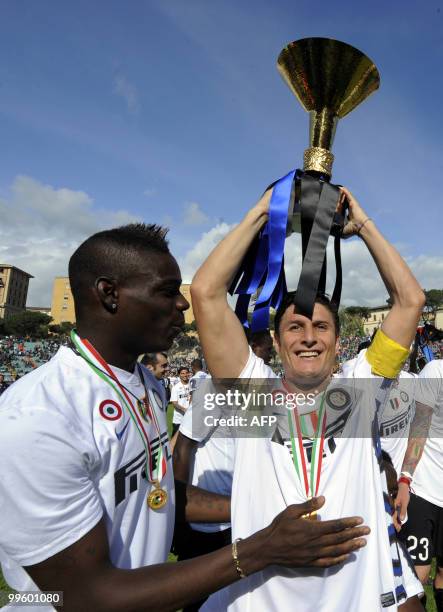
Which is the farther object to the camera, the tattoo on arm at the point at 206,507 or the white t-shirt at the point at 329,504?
the tattoo on arm at the point at 206,507

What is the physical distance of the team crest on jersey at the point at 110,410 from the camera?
1.53m

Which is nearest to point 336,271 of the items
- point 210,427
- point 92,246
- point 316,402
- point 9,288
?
point 316,402

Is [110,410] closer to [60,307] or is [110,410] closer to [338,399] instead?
[338,399]

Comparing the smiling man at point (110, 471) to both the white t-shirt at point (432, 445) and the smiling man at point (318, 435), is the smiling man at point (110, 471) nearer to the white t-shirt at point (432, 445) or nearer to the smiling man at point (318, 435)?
the smiling man at point (318, 435)

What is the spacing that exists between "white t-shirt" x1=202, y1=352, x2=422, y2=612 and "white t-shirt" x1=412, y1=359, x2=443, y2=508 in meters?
2.21

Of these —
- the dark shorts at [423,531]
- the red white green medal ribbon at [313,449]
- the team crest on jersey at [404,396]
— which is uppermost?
the team crest on jersey at [404,396]

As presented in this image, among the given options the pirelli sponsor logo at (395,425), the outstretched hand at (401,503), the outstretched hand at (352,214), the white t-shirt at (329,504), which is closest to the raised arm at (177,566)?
the white t-shirt at (329,504)

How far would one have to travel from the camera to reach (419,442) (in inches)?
163

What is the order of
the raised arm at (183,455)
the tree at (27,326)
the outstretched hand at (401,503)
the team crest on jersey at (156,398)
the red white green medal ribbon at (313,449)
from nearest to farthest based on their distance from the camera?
1. the red white green medal ribbon at (313,449)
2. the team crest on jersey at (156,398)
3. the raised arm at (183,455)
4. the outstretched hand at (401,503)
5. the tree at (27,326)

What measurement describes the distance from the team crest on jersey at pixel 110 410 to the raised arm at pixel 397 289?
1227mm

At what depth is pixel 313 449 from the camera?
1.93 meters

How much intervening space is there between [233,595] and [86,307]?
133 centimetres

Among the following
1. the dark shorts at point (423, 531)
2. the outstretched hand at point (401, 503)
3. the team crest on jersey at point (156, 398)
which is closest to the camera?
the team crest on jersey at point (156, 398)

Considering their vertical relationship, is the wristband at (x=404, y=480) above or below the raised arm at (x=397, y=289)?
below
